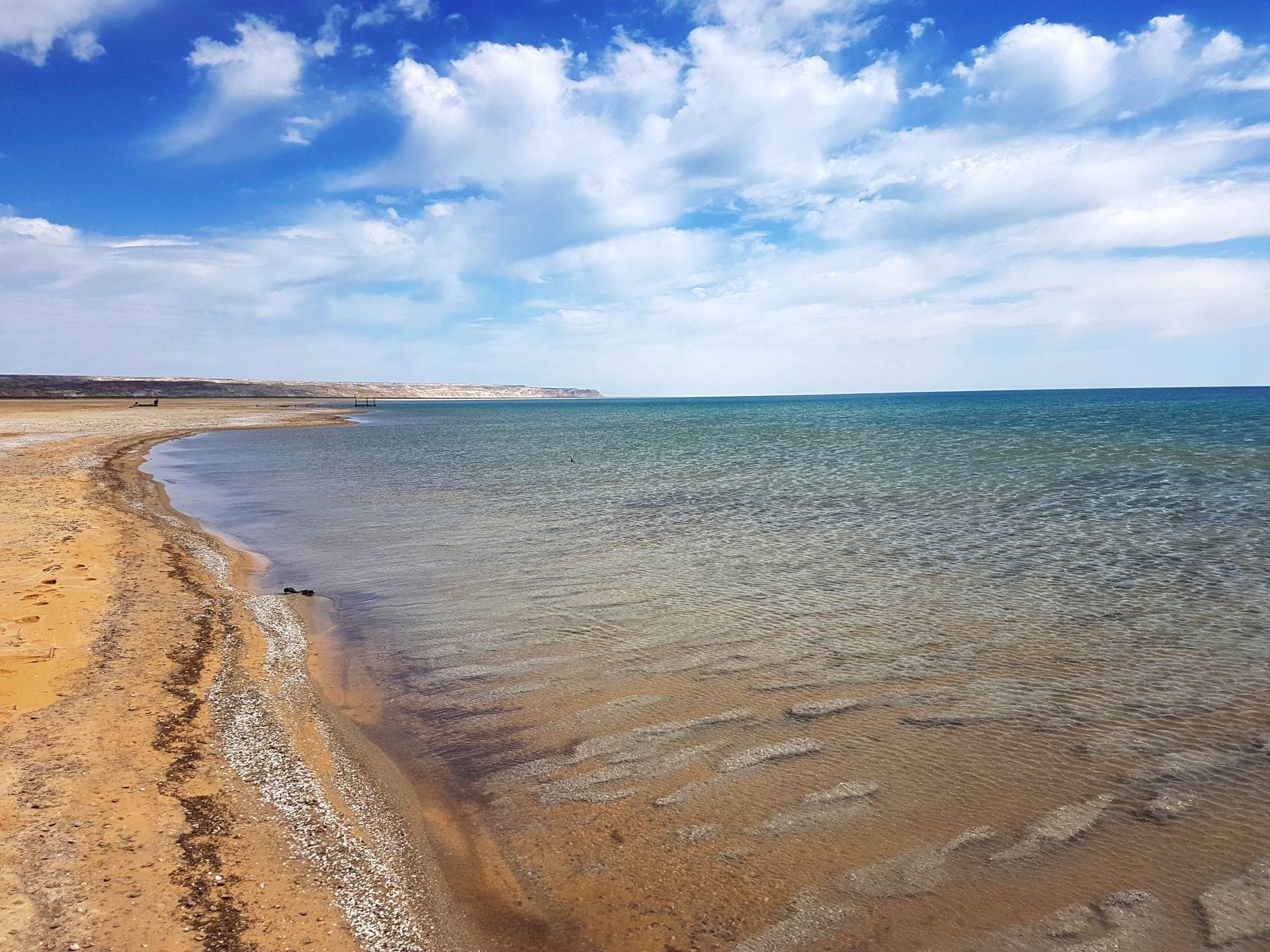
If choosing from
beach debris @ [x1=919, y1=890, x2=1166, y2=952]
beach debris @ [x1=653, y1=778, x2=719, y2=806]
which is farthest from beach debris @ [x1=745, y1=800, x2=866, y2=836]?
beach debris @ [x1=919, y1=890, x2=1166, y2=952]

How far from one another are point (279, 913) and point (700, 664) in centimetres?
506

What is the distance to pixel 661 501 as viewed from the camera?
20484 millimetres

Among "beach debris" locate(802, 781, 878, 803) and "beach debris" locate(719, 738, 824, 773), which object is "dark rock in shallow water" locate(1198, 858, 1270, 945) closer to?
"beach debris" locate(802, 781, 878, 803)

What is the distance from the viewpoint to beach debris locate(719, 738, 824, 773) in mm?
5938

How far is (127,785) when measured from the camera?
16.9 ft

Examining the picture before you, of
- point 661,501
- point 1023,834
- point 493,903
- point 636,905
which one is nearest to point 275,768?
point 493,903

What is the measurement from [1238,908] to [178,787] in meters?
7.27

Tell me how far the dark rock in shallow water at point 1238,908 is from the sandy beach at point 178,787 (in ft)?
15.0

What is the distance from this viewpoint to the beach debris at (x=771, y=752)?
19.5 feet

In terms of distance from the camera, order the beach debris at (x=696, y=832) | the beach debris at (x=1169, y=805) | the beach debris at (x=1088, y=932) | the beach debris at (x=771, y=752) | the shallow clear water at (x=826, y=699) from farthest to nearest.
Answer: the beach debris at (x=771, y=752) → the beach debris at (x=1169, y=805) → the beach debris at (x=696, y=832) → the shallow clear water at (x=826, y=699) → the beach debris at (x=1088, y=932)

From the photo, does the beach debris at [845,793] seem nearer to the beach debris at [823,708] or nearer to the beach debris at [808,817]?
the beach debris at [808,817]

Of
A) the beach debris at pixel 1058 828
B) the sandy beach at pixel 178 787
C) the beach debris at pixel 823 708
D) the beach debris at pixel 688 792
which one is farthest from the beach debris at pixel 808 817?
the sandy beach at pixel 178 787

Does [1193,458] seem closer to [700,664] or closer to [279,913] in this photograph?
[700,664]

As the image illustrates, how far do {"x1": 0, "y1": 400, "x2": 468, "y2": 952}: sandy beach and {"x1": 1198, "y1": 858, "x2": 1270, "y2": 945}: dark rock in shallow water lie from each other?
4.57 m
